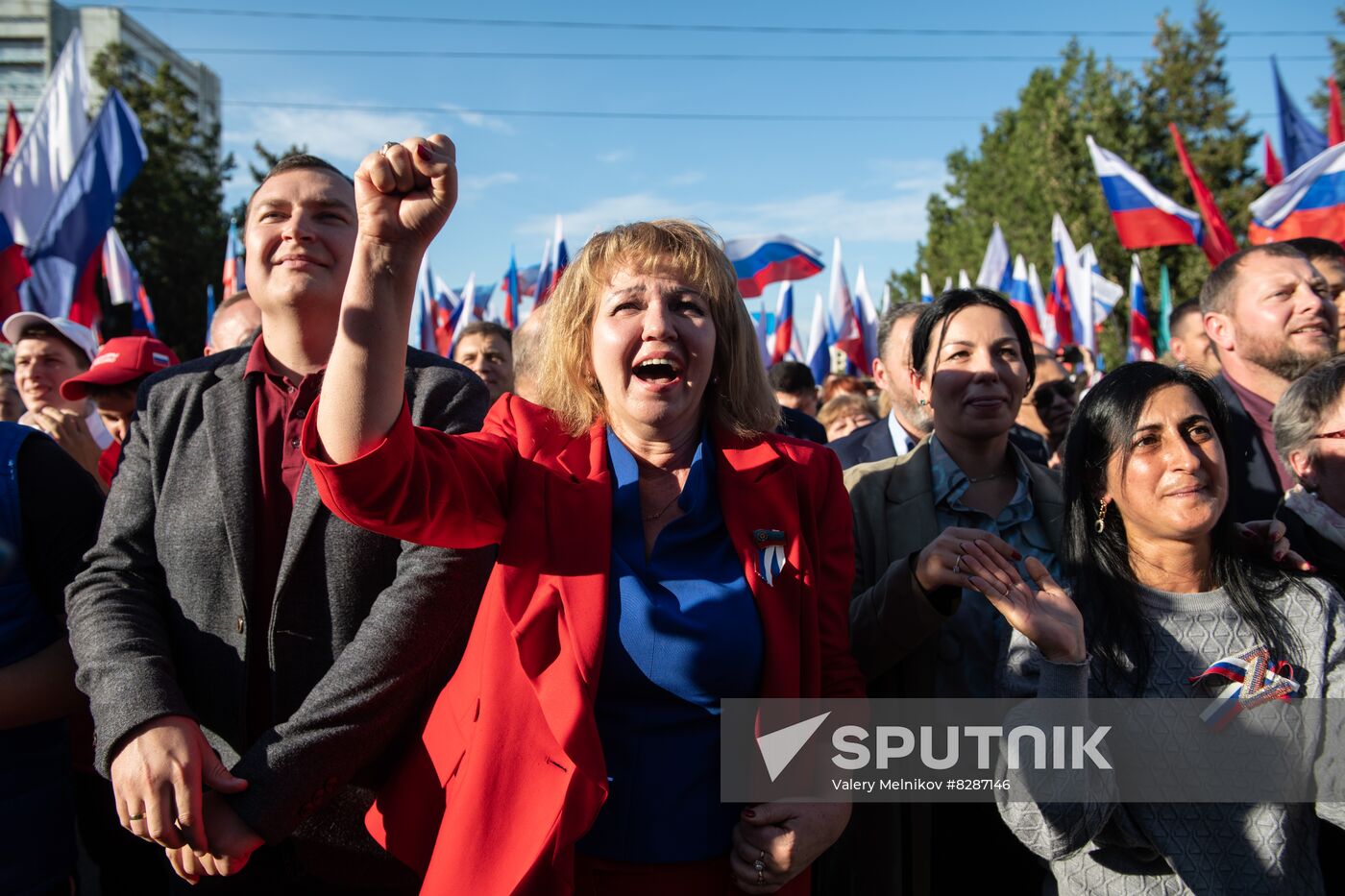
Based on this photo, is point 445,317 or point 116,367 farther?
point 445,317

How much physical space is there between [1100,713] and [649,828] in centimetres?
105

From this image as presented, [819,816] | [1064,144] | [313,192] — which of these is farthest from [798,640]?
[1064,144]

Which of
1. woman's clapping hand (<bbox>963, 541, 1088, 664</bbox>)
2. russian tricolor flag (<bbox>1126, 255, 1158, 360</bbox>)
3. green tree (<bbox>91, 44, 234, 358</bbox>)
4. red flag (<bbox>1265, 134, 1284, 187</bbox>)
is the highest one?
green tree (<bbox>91, 44, 234, 358</bbox>)

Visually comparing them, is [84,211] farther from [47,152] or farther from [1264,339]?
[1264,339]

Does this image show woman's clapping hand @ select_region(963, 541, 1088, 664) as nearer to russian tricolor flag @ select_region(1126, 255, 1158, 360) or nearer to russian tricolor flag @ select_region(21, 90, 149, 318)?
russian tricolor flag @ select_region(21, 90, 149, 318)

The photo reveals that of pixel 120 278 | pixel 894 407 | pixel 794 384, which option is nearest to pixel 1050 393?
pixel 794 384

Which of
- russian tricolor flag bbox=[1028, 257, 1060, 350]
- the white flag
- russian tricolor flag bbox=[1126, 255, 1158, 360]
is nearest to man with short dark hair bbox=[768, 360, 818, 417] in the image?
the white flag

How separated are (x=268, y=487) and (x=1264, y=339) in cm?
339

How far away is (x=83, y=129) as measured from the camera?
7379mm

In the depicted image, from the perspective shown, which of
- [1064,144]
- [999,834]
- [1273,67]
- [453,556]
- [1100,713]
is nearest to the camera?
[453,556]

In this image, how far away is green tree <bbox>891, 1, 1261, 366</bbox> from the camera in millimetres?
29375

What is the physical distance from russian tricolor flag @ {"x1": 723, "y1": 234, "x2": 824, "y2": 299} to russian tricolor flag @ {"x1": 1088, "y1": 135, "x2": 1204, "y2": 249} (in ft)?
10.4

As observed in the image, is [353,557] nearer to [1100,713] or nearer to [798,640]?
[798,640]

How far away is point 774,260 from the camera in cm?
1095
